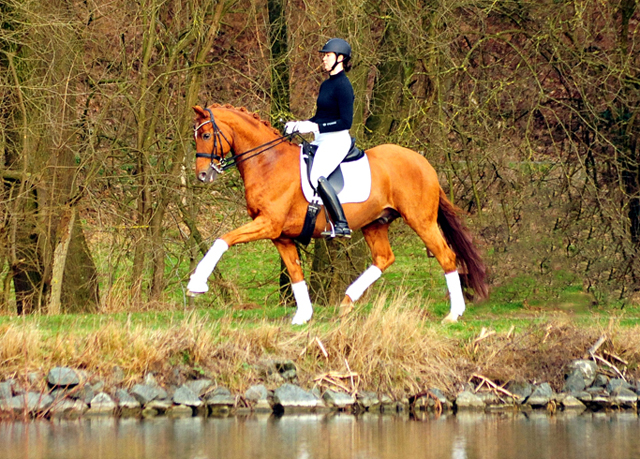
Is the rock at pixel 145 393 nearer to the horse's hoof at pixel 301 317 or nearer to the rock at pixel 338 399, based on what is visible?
the rock at pixel 338 399

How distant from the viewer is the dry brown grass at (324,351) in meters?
10.5

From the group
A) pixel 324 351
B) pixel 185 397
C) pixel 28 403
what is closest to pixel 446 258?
pixel 324 351

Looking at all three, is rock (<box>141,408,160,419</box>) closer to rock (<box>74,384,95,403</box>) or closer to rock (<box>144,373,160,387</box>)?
rock (<box>144,373,160,387</box>)

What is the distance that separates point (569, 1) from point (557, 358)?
20.5 feet

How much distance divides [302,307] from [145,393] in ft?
8.85

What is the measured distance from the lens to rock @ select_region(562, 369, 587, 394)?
11195 mm

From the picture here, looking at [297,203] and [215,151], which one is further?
[297,203]

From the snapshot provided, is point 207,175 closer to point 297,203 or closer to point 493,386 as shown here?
point 297,203

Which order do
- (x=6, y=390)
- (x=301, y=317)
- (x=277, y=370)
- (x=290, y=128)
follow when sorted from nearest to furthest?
1. (x=6, y=390)
2. (x=277, y=370)
3. (x=290, y=128)
4. (x=301, y=317)

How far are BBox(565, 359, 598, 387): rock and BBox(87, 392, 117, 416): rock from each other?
4.74 m

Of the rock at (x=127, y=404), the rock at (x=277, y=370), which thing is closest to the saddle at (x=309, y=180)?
the rock at (x=277, y=370)

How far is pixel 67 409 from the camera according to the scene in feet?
33.1

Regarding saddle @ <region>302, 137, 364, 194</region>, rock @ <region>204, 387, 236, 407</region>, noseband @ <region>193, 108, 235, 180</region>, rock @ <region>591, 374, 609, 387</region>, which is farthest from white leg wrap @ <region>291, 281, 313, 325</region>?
rock @ <region>591, 374, 609, 387</region>

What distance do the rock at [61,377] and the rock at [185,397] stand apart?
38.8 inches
